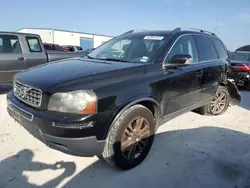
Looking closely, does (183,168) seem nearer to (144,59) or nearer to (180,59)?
(180,59)

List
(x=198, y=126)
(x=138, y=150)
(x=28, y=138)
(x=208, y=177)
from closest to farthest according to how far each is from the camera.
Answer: (x=208, y=177) < (x=138, y=150) < (x=28, y=138) < (x=198, y=126)

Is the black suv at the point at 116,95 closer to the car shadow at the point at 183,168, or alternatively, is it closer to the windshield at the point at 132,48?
the windshield at the point at 132,48

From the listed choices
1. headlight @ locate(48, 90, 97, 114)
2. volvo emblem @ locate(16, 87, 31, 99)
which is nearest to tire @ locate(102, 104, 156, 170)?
headlight @ locate(48, 90, 97, 114)

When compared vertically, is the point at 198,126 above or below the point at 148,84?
below

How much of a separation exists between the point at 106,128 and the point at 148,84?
84 cm

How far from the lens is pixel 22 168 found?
8.75 ft

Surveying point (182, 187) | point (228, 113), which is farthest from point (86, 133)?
point (228, 113)

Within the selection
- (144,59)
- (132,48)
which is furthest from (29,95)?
(132,48)

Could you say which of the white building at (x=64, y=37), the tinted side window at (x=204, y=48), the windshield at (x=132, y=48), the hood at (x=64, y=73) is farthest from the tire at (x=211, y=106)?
the white building at (x=64, y=37)

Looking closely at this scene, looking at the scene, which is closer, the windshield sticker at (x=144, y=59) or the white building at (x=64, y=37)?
the windshield sticker at (x=144, y=59)

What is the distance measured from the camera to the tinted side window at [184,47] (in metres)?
3.26

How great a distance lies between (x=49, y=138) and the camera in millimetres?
2223

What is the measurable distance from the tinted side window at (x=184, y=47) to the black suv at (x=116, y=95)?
0.02 meters

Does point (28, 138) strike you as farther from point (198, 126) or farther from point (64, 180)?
point (198, 126)
